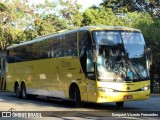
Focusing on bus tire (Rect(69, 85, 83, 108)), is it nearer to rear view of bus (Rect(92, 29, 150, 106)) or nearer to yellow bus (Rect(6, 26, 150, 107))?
yellow bus (Rect(6, 26, 150, 107))

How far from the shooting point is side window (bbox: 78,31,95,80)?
50.4ft

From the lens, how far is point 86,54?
15.6m

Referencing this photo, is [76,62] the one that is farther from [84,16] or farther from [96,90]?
[84,16]

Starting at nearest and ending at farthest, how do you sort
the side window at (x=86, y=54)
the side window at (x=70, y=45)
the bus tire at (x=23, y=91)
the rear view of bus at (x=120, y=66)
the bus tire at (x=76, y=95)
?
the rear view of bus at (x=120, y=66)
the side window at (x=86, y=54)
the bus tire at (x=76, y=95)
the side window at (x=70, y=45)
the bus tire at (x=23, y=91)

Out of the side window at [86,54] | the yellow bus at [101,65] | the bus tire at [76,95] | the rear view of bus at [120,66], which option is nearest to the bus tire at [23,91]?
→ the yellow bus at [101,65]

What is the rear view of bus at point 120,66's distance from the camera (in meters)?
14.9

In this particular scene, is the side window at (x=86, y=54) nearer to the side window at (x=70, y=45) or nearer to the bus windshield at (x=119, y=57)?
the bus windshield at (x=119, y=57)

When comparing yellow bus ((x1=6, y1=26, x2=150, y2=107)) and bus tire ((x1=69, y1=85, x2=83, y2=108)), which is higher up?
yellow bus ((x1=6, y1=26, x2=150, y2=107))

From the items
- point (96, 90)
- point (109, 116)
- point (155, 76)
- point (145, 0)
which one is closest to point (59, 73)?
point (96, 90)

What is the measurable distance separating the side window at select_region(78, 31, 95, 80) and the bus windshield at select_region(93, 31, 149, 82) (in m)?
0.37

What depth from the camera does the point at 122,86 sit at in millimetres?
15016

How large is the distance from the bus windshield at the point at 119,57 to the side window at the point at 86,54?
37cm

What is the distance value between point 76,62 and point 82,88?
1.14 meters

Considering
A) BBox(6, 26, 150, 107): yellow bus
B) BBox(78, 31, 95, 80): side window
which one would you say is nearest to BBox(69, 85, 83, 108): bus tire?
BBox(6, 26, 150, 107): yellow bus
